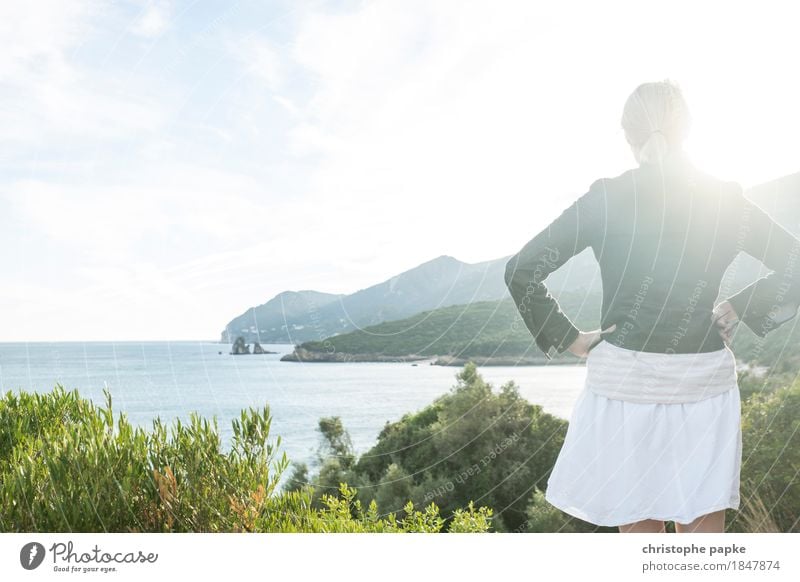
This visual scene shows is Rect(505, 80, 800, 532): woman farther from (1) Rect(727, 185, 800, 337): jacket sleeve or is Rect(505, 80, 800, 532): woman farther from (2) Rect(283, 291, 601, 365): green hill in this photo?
(2) Rect(283, 291, 601, 365): green hill

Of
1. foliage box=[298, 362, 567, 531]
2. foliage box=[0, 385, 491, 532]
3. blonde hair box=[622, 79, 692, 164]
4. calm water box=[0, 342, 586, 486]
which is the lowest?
foliage box=[298, 362, 567, 531]

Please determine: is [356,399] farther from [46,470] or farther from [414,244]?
[46,470]

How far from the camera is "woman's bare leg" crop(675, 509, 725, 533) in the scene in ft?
4.62

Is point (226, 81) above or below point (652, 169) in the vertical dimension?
above

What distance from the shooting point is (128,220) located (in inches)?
93.2

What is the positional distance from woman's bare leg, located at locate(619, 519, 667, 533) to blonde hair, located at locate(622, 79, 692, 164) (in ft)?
2.60

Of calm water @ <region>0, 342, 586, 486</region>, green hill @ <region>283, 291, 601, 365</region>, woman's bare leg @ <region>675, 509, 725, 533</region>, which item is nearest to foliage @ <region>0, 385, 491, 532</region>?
calm water @ <region>0, 342, 586, 486</region>

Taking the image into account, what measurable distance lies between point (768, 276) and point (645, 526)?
0.61m

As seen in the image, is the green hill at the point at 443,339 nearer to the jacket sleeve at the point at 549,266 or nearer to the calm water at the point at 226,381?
the calm water at the point at 226,381

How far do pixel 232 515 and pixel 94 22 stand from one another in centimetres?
167
